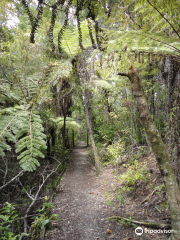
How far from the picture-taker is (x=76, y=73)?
551 cm

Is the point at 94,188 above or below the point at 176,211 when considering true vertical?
below

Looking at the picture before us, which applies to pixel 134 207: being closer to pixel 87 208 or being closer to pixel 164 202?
pixel 164 202

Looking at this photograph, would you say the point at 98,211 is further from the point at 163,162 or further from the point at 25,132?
the point at 25,132

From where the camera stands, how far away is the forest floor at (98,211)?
2.48 m

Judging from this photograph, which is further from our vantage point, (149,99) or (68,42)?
(149,99)

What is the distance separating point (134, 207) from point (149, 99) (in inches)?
129

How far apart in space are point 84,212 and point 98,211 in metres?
0.33

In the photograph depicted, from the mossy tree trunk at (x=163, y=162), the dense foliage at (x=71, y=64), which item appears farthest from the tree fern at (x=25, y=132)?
the mossy tree trunk at (x=163, y=162)

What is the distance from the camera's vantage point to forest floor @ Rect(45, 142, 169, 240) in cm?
248

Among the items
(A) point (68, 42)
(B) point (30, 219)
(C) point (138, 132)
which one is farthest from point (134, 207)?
(A) point (68, 42)

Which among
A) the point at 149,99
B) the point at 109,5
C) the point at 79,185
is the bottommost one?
the point at 79,185

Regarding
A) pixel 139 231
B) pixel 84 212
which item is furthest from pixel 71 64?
pixel 139 231

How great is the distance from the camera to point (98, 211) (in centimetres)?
329

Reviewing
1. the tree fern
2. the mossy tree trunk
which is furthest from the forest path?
the tree fern
